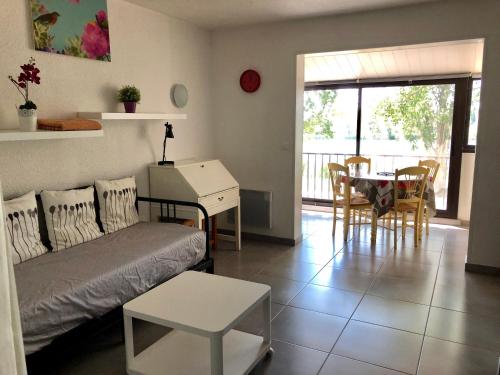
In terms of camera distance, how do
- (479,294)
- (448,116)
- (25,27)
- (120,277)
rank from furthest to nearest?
(448,116), (479,294), (25,27), (120,277)

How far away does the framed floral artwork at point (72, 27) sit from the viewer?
9.17 ft

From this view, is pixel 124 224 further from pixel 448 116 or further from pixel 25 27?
pixel 448 116

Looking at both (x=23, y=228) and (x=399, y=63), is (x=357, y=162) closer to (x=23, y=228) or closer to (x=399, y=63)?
(x=399, y=63)

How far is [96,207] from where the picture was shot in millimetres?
3191

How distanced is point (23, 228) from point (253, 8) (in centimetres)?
266

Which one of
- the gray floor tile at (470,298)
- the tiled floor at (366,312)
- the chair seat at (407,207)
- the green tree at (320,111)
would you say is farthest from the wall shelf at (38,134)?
the green tree at (320,111)

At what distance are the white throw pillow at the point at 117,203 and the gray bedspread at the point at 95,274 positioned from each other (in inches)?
4.1

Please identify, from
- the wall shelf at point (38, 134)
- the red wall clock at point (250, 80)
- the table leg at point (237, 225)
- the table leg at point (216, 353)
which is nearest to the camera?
the table leg at point (216, 353)

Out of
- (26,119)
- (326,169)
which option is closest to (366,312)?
(26,119)

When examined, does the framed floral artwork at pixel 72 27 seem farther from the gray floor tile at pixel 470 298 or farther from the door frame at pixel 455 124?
the door frame at pixel 455 124

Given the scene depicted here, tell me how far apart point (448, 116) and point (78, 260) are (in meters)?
4.86

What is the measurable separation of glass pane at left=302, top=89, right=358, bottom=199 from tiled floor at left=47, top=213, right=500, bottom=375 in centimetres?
223

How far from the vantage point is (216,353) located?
1.85 meters

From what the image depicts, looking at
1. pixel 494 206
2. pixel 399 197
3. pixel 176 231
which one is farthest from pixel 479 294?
pixel 176 231
